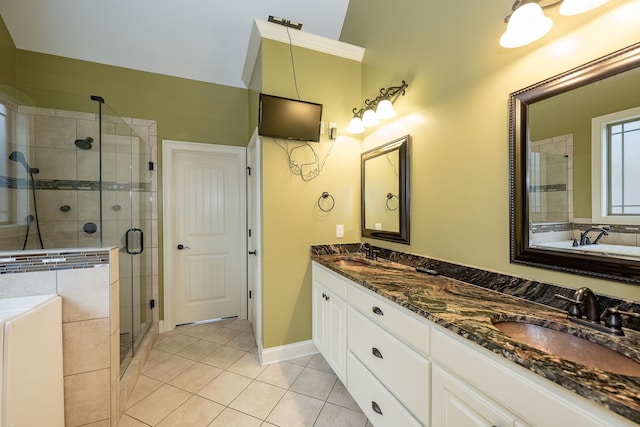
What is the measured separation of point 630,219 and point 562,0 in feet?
3.15

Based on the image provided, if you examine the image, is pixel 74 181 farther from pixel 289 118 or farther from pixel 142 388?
pixel 289 118

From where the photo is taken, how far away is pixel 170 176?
2.90 meters

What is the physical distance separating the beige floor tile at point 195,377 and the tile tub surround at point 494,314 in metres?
1.34

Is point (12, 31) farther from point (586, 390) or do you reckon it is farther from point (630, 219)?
point (630, 219)

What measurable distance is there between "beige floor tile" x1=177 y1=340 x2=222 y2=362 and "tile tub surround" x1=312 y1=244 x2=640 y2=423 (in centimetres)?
153

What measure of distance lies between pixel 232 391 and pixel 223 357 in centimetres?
51

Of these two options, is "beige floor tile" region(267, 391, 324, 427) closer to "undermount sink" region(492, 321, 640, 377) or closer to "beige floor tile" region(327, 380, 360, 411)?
"beige floor tile" region(327, 380, 360, 411)

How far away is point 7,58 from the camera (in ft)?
7.82

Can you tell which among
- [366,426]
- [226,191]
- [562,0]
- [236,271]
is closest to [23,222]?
[226,191]

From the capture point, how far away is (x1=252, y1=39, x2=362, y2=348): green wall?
7.42 feet

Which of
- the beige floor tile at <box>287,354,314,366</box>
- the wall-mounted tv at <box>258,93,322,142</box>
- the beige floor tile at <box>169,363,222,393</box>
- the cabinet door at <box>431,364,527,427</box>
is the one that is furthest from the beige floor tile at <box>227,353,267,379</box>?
the wall-mounted tv at <box>258,93,322,142</box>

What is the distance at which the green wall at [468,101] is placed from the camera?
1.10 meters

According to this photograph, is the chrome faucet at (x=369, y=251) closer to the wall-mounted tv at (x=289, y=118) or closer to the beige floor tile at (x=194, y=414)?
the wall-mounted tv at (x=289, y=118)

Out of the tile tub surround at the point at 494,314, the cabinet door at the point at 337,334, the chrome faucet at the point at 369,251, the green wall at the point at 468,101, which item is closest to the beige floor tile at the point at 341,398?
the cabinet door at the point at 337,334
